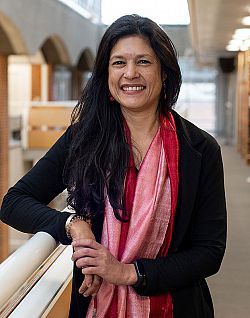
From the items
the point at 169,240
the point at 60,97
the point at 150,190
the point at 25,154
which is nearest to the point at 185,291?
the point at 169,240

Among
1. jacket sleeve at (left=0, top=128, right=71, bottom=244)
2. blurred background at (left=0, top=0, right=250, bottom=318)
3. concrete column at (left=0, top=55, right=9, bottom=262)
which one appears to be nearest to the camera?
jacket sleeve at (left=0, top=128, right=71, bottom=244)

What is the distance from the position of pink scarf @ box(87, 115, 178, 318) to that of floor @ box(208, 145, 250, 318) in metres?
2.63

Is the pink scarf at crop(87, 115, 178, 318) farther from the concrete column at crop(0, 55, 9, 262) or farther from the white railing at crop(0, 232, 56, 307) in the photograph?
the concrete column at crop(0, 55, 9, 262)

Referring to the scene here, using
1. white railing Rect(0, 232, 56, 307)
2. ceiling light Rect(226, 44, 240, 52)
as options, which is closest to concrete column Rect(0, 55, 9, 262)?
ceiling light Rect(226, 44, 240, 52)

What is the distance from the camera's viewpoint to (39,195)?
171cm

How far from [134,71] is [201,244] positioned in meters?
0.42

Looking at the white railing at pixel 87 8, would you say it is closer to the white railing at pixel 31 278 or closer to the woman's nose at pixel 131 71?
the white railing at pixel 31 278

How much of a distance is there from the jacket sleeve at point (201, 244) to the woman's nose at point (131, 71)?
0.80 feet

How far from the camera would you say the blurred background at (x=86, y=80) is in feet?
22.1

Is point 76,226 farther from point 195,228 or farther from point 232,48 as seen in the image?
point 232,48

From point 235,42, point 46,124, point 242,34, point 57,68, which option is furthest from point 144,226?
point 57,68

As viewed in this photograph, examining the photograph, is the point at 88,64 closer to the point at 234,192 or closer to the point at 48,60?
the point at 48,60

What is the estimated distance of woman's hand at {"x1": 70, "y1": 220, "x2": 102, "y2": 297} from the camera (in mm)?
1519

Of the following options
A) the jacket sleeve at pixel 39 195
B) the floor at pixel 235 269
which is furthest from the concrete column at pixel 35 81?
the jacket sleeve at pixel 39 195
